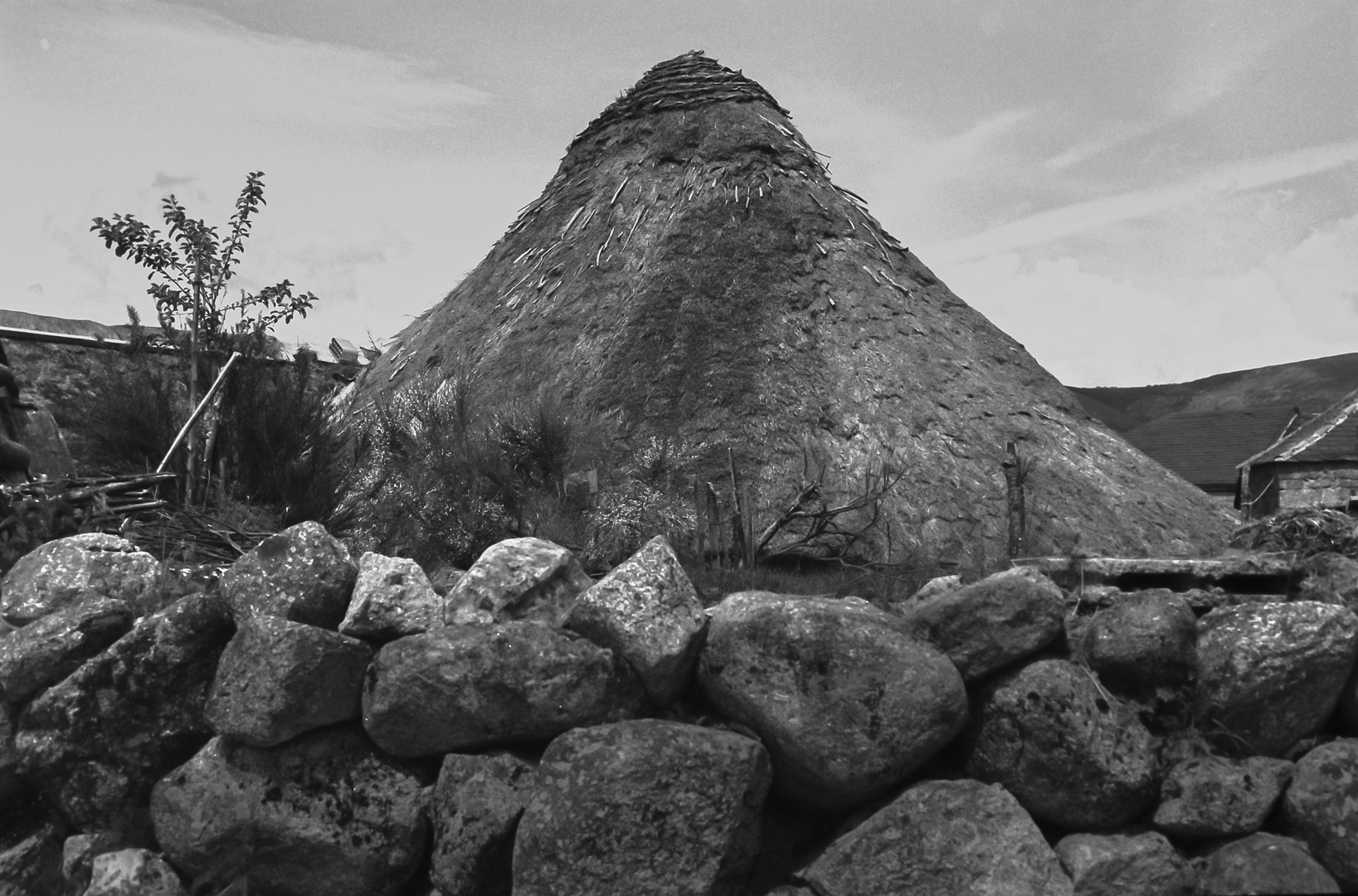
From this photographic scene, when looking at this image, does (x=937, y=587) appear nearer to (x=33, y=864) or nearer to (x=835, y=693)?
(x=835, y=693)

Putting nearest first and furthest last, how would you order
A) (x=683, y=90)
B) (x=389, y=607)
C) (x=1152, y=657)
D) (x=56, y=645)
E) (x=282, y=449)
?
(x=1152, y=657) < (x=389, y=607) < (x=56, y=645) < (x=282, y=449) < (x=683, y=90)

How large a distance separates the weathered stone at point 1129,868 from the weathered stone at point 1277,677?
40 cm

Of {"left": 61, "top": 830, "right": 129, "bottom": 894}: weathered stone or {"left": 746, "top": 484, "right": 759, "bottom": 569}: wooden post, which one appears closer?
{"left": 61, "top": 830, "right": 129, "bottom": 894}: weathered stone

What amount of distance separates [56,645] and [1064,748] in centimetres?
350

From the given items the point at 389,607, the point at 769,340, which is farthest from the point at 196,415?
the point at 769,340

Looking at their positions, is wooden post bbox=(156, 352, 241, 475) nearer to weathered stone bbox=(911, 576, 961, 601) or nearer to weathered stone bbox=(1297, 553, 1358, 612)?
weathered stone bbox=(911, 576, 961, 601)

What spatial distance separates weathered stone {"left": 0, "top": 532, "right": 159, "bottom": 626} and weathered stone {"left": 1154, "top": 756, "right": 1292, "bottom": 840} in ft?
12.1

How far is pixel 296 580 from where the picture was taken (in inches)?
171

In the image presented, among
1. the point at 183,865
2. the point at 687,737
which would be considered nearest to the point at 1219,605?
the point at 687,737

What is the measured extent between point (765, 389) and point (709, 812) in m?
3.14

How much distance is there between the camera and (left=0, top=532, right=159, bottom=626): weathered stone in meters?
4.63

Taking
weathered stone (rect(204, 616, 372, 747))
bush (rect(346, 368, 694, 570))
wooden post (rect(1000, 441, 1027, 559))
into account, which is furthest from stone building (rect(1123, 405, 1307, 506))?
weathered stone (rect(204, 616, 372, 747))

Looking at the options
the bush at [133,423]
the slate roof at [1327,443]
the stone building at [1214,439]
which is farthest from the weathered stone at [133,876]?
the stone building at [1214,439]

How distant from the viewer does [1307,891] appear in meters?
3.68
